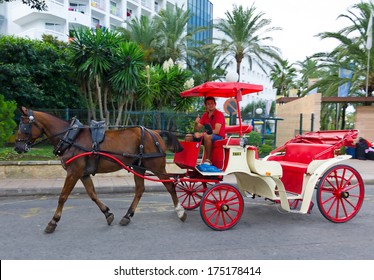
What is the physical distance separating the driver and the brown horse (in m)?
0.42

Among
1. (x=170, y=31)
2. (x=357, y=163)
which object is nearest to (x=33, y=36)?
(x=170, y=31)

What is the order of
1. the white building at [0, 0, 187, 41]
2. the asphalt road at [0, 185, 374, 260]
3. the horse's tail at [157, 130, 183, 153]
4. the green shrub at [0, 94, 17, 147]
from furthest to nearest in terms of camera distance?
the white building at [0, 0, 187, 41] < the green shrub at [0, 94, 17, 147] < the horse's tail at [157, 130, 183, 153] < the asphalt road at [0, 185, 374, 260]

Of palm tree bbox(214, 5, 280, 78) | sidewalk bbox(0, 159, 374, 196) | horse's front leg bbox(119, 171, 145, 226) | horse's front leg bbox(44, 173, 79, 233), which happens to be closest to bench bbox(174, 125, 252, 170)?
horse's front leg bbox(119, 171, 145, 226)

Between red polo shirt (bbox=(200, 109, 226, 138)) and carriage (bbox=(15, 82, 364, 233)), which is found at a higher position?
red polo shirt (bbox=(200, 109, 226, 138))

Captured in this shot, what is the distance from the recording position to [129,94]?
1291 cm

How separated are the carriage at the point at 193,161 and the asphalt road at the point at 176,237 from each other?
0.23 metres

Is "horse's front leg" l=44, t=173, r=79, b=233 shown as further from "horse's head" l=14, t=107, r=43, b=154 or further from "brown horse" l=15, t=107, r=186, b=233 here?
"horse's head" l=14, t=107, r=43, b=154

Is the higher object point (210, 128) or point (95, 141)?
point (210, 128)

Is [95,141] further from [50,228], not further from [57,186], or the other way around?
[57,186]

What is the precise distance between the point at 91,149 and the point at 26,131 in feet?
3.00

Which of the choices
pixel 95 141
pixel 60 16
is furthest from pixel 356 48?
pixel 60 16

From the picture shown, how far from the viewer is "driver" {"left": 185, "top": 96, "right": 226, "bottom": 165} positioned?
205 inches

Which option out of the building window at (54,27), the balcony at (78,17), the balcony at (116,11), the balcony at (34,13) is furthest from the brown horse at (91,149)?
the balcony at (116,11)

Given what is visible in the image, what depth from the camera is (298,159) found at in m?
5.95
